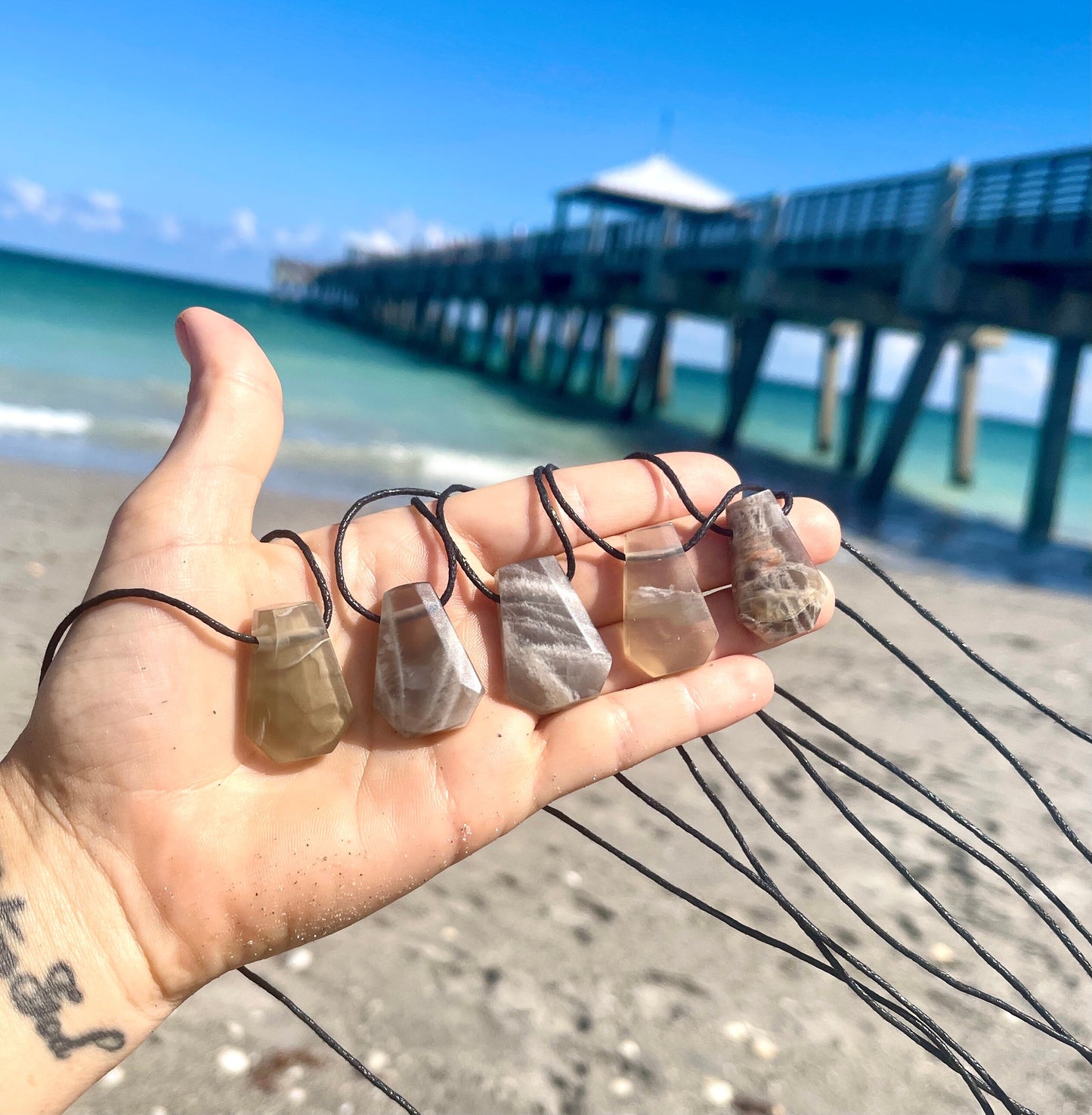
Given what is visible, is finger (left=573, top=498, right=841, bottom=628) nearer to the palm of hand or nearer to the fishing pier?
the palm of hand

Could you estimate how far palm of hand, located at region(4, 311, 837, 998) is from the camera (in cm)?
146

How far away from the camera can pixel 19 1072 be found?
1.34 m

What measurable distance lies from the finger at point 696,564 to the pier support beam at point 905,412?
33.4 ft

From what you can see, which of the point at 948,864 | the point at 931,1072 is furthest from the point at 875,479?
the point at 931,1072

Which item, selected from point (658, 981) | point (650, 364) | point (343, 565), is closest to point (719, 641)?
point (343, 565)

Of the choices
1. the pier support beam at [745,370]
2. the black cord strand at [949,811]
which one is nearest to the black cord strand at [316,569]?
the black cord strand at [949,811]

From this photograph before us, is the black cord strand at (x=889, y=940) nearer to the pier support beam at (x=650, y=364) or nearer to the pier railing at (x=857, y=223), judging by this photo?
the pier railing at (x=857, y=223)

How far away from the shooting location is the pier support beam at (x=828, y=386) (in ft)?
62.3

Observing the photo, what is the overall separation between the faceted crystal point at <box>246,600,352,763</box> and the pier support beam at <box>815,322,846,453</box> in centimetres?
1800

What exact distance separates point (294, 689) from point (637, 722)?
2.08ft

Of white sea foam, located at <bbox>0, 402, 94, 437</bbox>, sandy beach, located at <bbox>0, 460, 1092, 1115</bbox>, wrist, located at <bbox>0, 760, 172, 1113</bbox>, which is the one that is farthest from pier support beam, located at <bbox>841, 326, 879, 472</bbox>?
wrist, located at <bbox>0, 760, 172, 1113</bbox>

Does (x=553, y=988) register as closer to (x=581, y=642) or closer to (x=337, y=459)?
(x=581, y=642)

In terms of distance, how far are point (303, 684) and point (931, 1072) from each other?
1936 mm

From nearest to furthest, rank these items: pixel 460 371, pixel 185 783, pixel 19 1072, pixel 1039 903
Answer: pixel 19 1072 → pixel 185 783 → pixel 1039 903 → pixel 460 371
